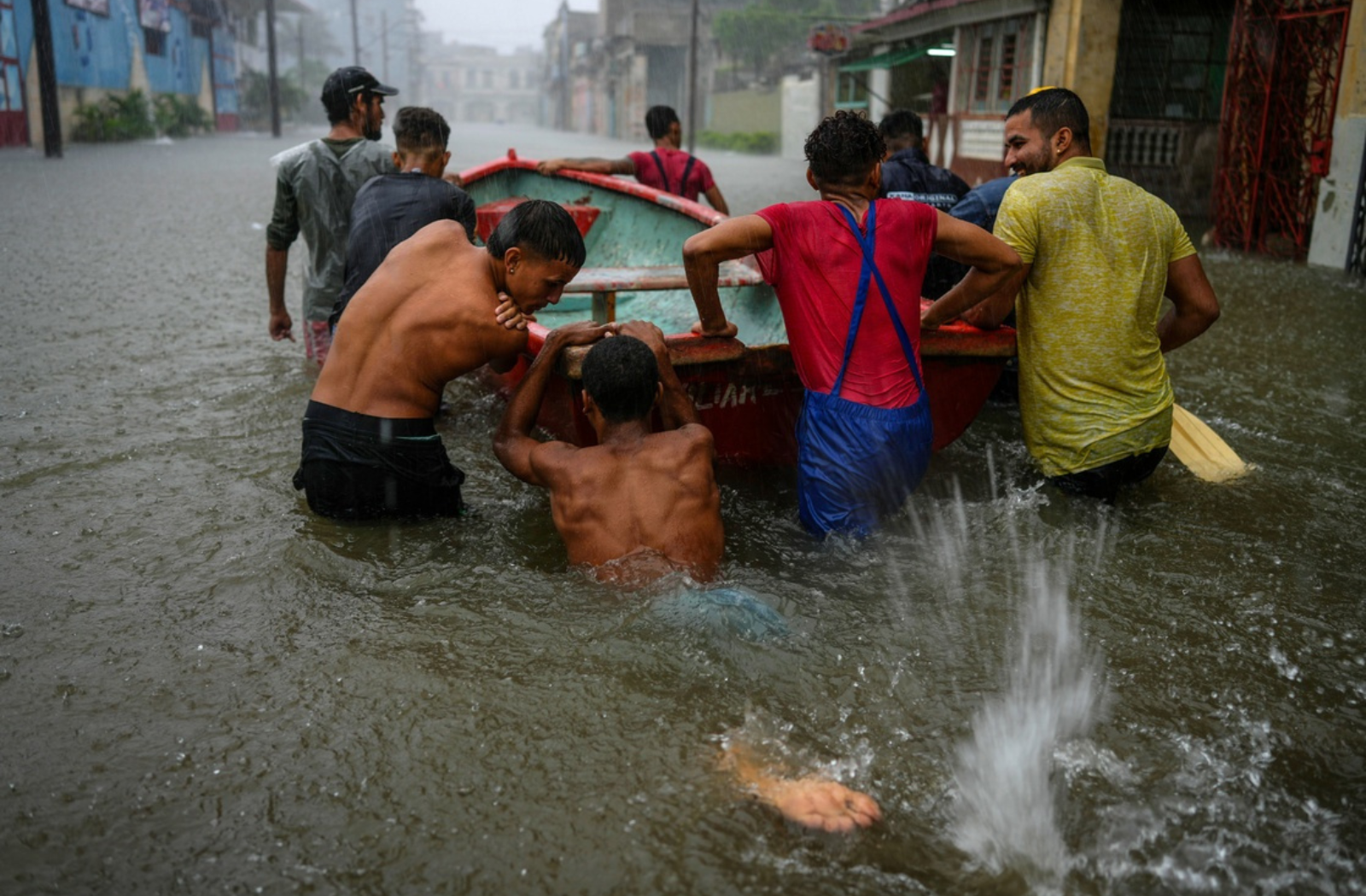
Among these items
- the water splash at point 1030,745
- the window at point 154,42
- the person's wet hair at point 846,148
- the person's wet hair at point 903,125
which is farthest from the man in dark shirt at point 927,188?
the window at point 154,42

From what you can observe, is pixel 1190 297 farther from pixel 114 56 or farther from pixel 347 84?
pixel 114 56

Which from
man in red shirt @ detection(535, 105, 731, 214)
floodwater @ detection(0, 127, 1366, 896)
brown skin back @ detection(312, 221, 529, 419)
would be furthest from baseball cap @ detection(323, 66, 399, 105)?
man in red shirt @ detection(535, 105, 731, 214)

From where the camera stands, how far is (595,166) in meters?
7.05

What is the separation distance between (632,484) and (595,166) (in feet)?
14.4

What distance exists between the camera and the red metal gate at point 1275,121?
1094 centimetres

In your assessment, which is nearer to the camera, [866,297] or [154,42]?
[866,297]

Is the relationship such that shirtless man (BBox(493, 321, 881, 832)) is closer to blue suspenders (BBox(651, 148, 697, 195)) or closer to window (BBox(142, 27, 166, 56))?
blue suspenders (BBox(651, 148, 697, 195))

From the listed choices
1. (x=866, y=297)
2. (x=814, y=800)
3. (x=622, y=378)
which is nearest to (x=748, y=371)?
(x=866, y=297)

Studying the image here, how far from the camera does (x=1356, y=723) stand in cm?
271

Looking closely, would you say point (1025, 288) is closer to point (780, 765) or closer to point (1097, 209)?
point (1097, 209)

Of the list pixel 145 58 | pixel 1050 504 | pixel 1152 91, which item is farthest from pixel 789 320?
pixel 145 58

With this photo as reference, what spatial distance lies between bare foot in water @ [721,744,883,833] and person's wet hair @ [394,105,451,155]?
330 cm

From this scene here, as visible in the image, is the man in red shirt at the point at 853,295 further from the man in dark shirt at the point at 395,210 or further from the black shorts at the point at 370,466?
the man in dark shirt at the point at 395,210

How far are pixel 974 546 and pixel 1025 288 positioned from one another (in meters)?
0.94
